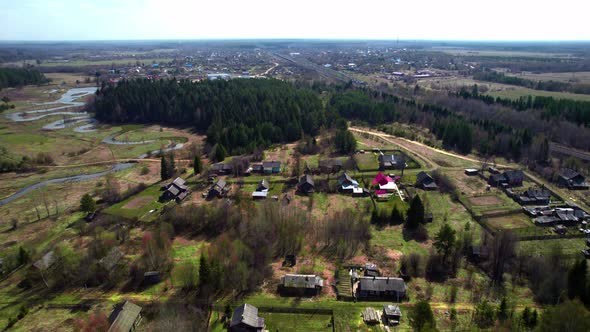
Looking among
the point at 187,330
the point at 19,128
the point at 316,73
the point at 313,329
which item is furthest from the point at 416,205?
the point at 316,73

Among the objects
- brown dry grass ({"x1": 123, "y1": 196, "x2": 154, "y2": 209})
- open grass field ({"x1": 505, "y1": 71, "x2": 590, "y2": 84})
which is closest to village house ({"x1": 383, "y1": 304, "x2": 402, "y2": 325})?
brown dry grass ({"x1": 123, "y1": 196, "x2": 154, "y2": 209})

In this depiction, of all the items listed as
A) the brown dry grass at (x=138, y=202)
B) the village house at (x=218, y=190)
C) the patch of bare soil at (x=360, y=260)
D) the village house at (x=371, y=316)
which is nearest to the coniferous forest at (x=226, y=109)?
the village house at (x=218, y=190)

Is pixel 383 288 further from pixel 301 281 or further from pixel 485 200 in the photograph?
pixel 485 200

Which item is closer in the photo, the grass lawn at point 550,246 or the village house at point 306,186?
the grass lawn at point 550,246

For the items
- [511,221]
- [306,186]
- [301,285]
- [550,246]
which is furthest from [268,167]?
[550,246]

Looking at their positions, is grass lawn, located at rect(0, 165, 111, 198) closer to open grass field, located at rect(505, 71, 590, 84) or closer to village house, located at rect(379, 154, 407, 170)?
village house, located at rect(379, 154, 407, 170)

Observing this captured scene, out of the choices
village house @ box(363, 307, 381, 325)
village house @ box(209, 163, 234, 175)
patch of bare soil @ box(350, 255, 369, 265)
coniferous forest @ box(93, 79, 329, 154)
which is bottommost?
village house @ box(363, 307, 381, 325)

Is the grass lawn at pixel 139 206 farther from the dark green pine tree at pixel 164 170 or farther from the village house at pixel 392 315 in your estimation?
the village house at pixel 392 315
